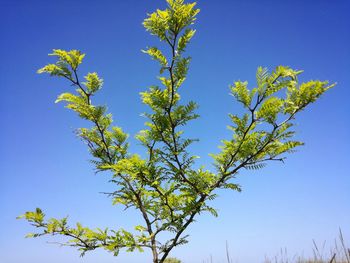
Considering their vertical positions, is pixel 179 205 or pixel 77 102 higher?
pixel 77 102

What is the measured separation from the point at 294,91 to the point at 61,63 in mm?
4063

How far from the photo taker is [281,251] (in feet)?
23.7

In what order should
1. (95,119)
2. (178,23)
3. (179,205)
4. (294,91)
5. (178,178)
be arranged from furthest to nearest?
1. (95,119)
2. (179,205)
3. (178,178)
4. (294,91)
5. (178,23)

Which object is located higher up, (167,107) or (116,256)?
(167,107)

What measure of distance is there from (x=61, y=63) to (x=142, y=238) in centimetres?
342

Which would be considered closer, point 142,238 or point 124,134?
point 142,238

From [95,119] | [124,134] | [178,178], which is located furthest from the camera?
[124,134]

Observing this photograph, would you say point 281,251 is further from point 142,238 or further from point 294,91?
point 294,91

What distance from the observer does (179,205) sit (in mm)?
6047

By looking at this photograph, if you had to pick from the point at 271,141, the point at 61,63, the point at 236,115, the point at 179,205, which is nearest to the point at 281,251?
the point at 179,205

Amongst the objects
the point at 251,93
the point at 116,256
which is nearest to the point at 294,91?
the point at 251,93

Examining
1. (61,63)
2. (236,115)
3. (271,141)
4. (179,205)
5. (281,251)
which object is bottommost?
(281,251)

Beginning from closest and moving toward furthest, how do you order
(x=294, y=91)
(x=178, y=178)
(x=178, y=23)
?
(x=178, y=23) → (x=294, y=91) → (x=178, y=178)

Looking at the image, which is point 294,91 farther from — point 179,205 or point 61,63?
point 61,63
